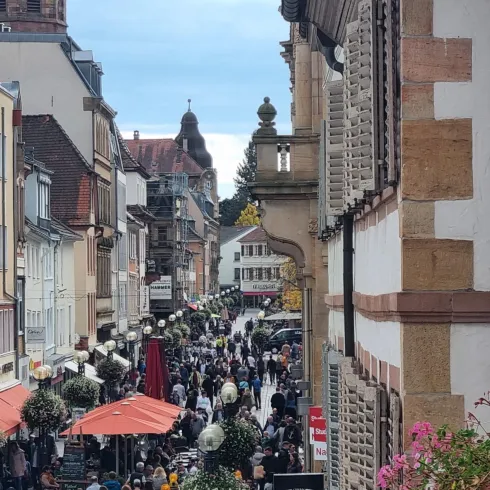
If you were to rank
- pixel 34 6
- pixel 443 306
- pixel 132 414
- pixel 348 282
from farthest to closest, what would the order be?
pixel 34 6 → pixel 132 414 → pixel 348 282 → pixel 443 306

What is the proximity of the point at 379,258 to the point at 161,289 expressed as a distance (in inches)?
3479

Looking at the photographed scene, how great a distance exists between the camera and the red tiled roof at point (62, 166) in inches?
2502

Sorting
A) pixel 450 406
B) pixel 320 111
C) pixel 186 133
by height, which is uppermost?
pixel 186 133

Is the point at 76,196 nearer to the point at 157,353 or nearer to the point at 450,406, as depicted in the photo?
the point at 157,353

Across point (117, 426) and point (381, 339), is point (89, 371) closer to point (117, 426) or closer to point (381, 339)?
point (117, 426)

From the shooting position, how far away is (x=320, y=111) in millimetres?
24703

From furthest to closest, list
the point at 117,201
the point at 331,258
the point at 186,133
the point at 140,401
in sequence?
the point at 186,133
the point at 117,201
the point at 140,401
the point at 331,258

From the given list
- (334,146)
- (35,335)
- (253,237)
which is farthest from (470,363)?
(253,237)

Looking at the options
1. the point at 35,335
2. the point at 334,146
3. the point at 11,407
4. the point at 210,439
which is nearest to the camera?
the point at 334,146

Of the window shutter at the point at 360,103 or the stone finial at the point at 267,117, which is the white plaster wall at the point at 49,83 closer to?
the stone finial at the point at 267,117

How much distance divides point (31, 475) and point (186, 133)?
152 meters

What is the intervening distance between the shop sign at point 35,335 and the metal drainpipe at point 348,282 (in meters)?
35.7

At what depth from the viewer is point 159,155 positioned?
156 m

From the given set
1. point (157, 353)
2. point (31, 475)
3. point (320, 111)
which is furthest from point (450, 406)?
point (157, 353)
